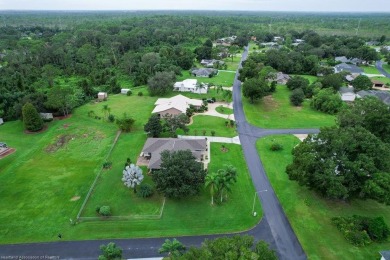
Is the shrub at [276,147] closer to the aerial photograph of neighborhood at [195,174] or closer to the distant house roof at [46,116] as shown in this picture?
the aerial photograph of neighborhood at [195,174]

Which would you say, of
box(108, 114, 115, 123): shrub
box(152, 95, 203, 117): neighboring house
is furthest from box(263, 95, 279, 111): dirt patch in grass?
box(108, 114, 115, 123): shrub

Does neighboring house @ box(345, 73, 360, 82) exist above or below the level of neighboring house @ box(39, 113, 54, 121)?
below

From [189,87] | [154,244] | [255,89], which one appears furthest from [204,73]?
[154,244]

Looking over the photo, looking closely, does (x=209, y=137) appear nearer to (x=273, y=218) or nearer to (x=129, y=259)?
(x=273, y=218)

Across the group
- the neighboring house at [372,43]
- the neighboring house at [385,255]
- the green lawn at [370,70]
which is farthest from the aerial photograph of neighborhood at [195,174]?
the neighboring house at [372,43]

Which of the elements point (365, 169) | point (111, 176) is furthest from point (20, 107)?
point (365, 169)

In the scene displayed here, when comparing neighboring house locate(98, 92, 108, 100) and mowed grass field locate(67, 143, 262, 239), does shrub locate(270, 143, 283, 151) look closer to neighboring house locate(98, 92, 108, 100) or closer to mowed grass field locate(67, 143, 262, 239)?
mowed grass field locate(67, 143, 262, 239)
